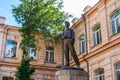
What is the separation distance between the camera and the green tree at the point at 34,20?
670 inches

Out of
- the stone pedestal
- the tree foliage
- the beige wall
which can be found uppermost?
the tree foliage

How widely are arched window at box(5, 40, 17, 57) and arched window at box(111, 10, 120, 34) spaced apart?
9.69m

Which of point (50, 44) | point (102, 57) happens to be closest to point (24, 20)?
point (50, 44)

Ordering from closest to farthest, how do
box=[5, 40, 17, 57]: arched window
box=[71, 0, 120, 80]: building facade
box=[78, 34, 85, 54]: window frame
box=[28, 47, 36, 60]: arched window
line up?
box=[71, 0, 120, 80]: building facade, box=[78, 34, 85, 54]: window frame, box=[5, 40, 17, 57]: arched window, box=[28, 47, 36, 60]: arched window

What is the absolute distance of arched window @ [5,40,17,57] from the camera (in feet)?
67.3

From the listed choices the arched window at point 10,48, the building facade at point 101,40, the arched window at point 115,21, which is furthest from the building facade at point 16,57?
the arched window at point 115,21

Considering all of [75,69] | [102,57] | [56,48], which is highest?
[56,48]

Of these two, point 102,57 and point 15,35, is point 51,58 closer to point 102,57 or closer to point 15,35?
point 15,35

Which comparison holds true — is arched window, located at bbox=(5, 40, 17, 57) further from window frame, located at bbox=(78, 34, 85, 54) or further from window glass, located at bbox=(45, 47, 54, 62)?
window frame, located at bbox=(78, 34, 85, 54)

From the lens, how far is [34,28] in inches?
719

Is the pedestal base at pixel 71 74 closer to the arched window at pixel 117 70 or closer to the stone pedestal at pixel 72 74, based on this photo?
the stone pedestal at pixel 72 74

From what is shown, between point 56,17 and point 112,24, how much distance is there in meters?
5.48

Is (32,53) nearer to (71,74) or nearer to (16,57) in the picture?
(16,57)

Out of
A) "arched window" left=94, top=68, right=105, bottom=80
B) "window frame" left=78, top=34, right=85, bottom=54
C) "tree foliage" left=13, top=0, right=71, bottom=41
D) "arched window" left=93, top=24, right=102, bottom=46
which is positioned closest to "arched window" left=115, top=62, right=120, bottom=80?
"arched window" left=94, top=68, right=105, bottom=80
